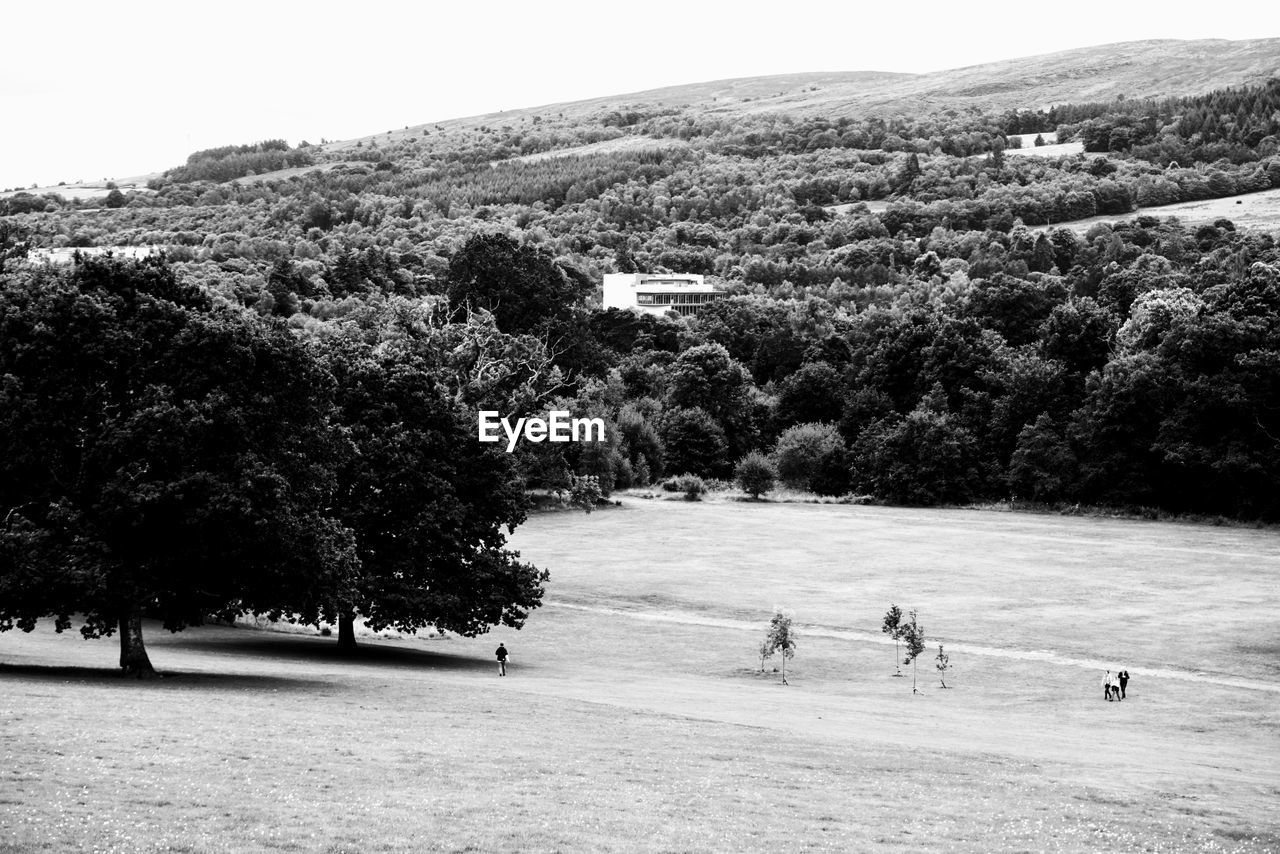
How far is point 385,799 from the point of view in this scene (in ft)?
74.9

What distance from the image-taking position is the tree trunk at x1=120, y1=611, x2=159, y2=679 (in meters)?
38.3

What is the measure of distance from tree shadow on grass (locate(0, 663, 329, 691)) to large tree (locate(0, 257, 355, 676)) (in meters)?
1.09

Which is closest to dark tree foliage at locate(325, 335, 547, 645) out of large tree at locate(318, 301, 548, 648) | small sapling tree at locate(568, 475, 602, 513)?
large tree at locate(318, 301, 548, 648)

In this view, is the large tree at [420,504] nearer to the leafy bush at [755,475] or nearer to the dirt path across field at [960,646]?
the dirt path across field at [960,646]

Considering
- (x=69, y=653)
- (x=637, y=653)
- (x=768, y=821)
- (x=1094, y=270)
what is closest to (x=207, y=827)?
(x=768, y=821)

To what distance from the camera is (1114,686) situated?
46.7m

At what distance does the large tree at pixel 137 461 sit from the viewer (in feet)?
122

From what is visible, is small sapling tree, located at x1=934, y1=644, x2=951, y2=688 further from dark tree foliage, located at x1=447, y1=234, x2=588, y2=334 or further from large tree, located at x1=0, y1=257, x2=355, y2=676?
dark tree foliage, located at x1=447, y1=234, x2=588, y2=334

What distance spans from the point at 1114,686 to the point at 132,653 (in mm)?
31472

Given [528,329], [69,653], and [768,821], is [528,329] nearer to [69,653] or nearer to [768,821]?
[69,653]

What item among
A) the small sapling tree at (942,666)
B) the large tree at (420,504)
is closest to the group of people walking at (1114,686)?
the small sapling tree at (942,666)

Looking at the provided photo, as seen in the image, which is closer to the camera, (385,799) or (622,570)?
(385,799)

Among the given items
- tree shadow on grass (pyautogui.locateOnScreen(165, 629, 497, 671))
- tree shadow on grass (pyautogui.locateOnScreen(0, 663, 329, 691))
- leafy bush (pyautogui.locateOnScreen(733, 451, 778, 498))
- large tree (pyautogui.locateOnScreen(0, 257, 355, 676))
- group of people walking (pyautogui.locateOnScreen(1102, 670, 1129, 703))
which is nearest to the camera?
tree shadow on grass (pyautogui.locateOnScreen(0, 663, 329, 691))

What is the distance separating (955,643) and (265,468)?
33117 millimetres
